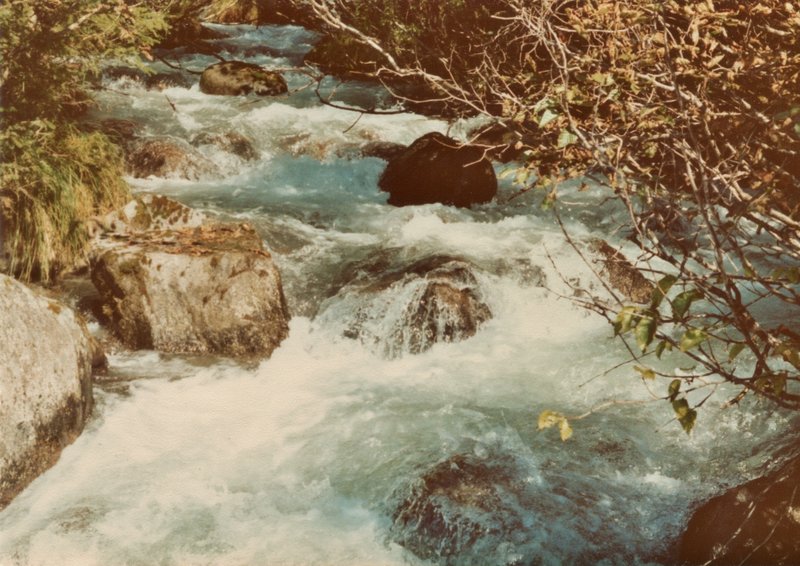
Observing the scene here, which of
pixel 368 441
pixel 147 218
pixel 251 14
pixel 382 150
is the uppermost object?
pixel 251 14

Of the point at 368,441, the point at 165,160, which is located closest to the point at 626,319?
the point at 368,441

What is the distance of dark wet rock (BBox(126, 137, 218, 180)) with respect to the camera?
993cm

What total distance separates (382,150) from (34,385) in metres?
7.38

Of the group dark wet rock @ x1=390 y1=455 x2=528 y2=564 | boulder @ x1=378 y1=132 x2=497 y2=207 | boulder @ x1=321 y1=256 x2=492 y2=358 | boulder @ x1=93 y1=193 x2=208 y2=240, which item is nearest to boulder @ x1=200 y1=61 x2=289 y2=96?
boulder @ x1=378 y1=132 x2=497 y2=207

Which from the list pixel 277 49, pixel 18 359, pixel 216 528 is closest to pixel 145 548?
pixel 216 528

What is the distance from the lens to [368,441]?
5242mm

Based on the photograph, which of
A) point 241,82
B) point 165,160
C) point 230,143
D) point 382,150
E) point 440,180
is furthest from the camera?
point 241,82

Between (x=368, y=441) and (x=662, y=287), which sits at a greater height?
(x=662, y=287)

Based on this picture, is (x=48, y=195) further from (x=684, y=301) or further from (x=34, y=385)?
(x=684, y=301)

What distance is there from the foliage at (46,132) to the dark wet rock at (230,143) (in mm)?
3548

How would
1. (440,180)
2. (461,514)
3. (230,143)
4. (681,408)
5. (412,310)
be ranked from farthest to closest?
(230,143) → (440,180) → (412,310) → (461,514) → (681,408)

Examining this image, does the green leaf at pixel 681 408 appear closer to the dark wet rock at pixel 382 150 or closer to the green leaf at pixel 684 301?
the green leaf at pixel 684 301

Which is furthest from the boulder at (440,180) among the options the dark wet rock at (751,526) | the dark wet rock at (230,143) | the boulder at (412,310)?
the dark wet rock at (751,526)

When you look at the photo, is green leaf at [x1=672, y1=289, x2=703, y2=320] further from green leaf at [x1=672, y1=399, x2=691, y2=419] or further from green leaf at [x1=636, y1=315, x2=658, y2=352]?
green leaf at [x1=672, y1=399, x2=691, y2=419]
